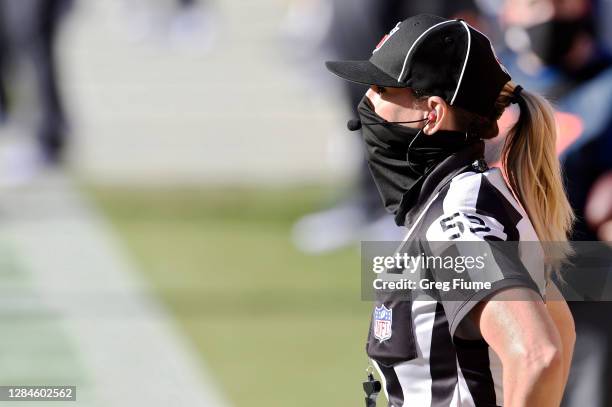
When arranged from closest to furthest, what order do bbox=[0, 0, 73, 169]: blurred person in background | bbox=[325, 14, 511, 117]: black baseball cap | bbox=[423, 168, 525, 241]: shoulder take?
bbox=[423, 168, 525, 241]: shoulder < bbox=[325, 14, 511, 117]: black baseball cap < bbox=[0, 0, 73, 169]: blurred person in background

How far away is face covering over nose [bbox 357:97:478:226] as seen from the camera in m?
2.85

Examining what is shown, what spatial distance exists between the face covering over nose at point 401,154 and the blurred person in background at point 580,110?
1477mm

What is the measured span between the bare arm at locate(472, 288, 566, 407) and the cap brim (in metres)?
0.62

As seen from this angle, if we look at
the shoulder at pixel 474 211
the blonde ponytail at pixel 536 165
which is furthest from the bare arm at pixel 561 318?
the shoulder at pixel 474 211

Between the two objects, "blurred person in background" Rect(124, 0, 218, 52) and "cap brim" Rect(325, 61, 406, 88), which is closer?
"cap brim" Rect(325, 61, 406, 88)

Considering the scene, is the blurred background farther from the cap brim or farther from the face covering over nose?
the cap brim

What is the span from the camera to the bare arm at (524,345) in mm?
2428

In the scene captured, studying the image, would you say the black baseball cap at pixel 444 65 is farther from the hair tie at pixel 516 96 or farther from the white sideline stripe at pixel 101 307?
the white sideline stripe at pixel 101 307

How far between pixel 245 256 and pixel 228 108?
A: 629cm

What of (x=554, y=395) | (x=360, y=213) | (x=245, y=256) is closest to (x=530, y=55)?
(x=554, y=395)

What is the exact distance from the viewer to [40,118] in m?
14.5

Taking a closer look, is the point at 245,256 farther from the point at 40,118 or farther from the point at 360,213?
the point at 40,118

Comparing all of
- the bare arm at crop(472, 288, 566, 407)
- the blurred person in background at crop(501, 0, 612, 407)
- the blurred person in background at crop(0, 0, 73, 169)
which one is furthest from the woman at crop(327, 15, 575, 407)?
the blurred person in background at crop(0, 0, 73, 169)


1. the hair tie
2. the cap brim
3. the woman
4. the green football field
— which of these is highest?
the cap brim
